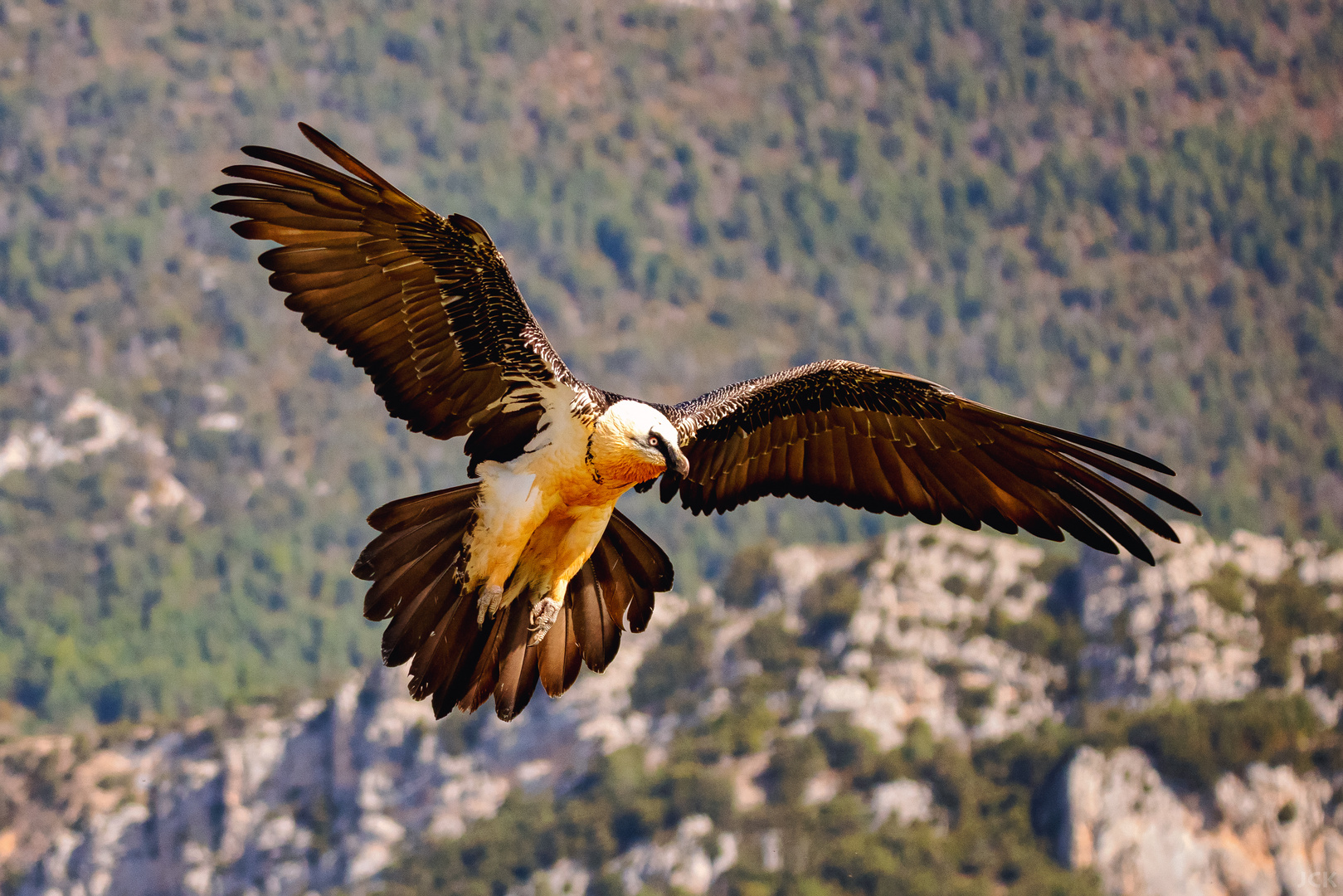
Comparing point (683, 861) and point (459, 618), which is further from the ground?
point (683, 861)

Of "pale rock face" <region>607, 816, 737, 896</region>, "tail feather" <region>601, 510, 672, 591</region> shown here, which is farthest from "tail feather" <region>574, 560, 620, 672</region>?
"pale rock face" <region>607, 816, 737, 896</region>

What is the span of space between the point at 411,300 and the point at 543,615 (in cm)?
258

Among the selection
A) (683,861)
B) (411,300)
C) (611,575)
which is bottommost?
(683,861)

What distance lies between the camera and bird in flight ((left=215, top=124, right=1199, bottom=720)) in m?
13.9

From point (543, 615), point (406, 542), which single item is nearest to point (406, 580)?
point (406, 542)

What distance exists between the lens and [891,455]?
15.6 m

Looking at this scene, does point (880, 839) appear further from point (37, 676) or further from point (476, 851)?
point (37, 676)

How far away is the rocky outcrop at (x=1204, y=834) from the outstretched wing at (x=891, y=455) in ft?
251

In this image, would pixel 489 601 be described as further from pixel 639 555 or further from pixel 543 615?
pixel 639 555

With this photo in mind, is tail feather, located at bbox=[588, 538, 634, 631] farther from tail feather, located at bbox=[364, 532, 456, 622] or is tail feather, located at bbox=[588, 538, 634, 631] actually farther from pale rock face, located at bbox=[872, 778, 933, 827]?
pale rock face, located at bbox=[872, 778, 933, 827]

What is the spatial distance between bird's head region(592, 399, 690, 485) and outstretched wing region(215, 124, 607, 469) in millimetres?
437

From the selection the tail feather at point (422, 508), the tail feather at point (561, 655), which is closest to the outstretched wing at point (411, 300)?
the tail feather at point (422, 508)

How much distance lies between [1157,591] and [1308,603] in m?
9.47

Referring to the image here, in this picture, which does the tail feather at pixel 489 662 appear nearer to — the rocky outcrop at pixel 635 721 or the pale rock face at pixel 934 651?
the rocky outcrop at pixel 635 721
